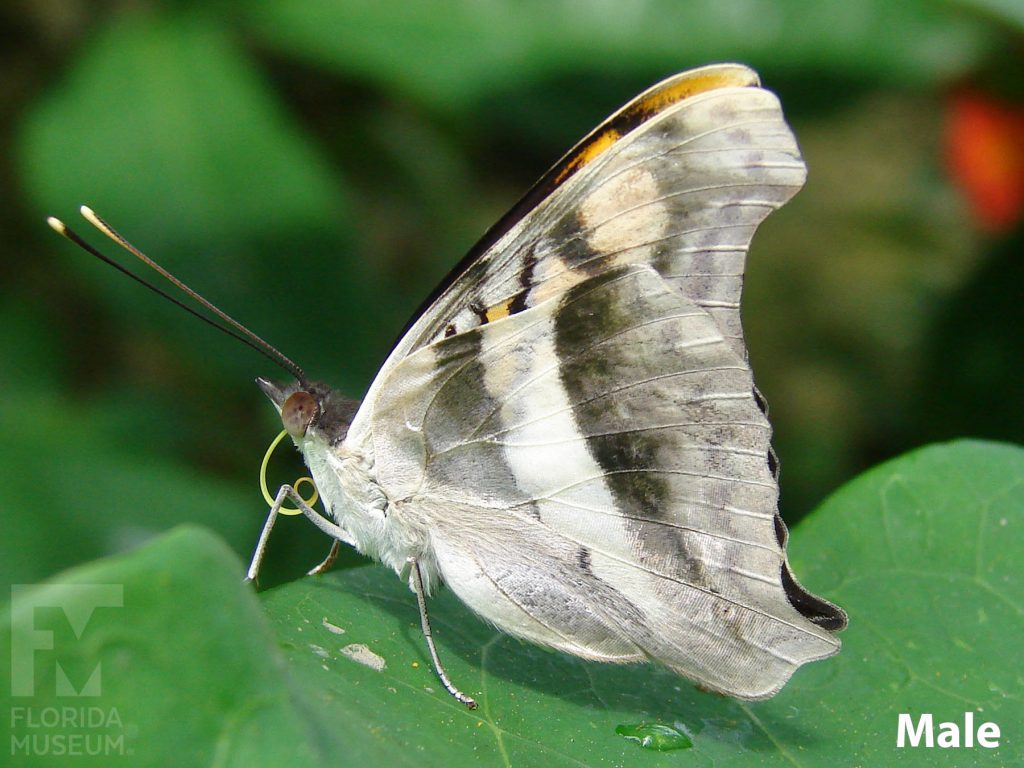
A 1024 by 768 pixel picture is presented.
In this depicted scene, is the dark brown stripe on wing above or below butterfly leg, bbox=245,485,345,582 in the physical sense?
above

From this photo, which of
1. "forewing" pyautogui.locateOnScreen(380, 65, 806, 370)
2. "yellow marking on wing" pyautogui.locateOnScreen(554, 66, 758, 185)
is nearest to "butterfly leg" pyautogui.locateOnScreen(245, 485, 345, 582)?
"forewing" pyautogui.locateOnScreen(380, 65, 806, 370)

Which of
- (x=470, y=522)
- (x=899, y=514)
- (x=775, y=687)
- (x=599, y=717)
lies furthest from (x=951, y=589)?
(x=470, y=522)

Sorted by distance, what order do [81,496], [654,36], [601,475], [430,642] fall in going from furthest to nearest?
1. [654,36]
2. [81,496]
3. [601,475]
4. [430,642]

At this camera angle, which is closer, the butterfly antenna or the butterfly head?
the butterfly antenna

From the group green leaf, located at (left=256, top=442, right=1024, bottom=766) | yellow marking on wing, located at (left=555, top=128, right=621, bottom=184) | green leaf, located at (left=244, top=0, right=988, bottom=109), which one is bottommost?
Result: green leaf, located at (left=256, top=442, right=1024, bottom=766)

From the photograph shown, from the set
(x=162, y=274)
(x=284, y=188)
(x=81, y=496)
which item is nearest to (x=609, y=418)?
(x=162, y=274)

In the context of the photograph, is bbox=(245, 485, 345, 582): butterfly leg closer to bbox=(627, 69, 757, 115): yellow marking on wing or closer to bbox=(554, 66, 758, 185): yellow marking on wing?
bbox=(554, 66, 758, 185): yellow marking on wing

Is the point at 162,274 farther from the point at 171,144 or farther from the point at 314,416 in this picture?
the point at 171,144

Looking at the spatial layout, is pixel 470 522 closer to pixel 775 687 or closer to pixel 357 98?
pixel 775 687

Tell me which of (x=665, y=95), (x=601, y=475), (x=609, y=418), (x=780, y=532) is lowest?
(x=780, y=532)
